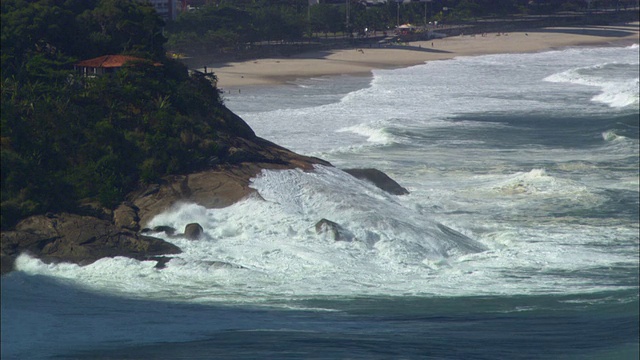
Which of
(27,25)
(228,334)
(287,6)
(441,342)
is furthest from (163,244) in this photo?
(287,6)

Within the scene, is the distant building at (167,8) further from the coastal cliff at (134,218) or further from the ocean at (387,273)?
the coastal cliff at (134,218)

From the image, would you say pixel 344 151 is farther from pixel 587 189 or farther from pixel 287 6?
pixel 287 6

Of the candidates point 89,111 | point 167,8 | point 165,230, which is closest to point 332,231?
point 165,230

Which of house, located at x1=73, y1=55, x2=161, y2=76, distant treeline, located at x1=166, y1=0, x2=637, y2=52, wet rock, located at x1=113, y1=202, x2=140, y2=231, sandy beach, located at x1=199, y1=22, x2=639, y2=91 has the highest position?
distant treeline, located at x1=166, y1=0, x2=637, y2=52

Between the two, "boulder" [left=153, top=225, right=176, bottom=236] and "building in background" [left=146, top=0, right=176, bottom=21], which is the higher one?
"building in background" [left=146, top=0, right=176, bottom=21]

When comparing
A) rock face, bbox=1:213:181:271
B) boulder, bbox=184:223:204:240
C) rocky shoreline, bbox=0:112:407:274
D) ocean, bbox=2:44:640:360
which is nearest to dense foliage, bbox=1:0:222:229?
rocky shoreline, bbox=0:112:407:274

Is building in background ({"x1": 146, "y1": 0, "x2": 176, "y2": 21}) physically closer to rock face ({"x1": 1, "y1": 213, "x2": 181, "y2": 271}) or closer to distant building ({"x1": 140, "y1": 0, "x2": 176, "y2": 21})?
distant building ({"x1": 140, "y1": 0, "x2": 176, "y2": 21})

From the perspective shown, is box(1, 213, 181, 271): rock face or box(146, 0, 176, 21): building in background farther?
box(146, 0, 176, 21): building in background
